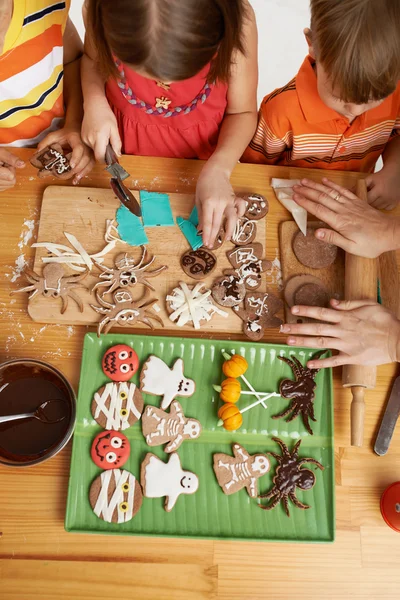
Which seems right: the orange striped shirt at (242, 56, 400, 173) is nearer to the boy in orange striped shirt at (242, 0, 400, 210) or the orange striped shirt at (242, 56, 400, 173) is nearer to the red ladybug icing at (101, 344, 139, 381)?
the boy in orange striped shirt at (242, 0, 400, 210)

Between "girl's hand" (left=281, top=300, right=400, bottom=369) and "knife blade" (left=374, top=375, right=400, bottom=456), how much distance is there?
6 centimetres

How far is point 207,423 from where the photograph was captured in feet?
2.73

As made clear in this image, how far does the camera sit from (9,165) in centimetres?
93

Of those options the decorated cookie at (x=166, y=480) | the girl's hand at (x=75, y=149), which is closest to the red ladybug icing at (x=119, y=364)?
the decorated cookie at (x=166, y=480)

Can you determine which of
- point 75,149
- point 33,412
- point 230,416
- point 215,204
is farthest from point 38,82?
point 230,416

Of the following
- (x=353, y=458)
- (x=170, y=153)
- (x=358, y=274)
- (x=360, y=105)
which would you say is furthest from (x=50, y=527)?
(x=360, y=105)

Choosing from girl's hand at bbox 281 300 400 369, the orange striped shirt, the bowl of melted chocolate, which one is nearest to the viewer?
the bowl of melted chocolate

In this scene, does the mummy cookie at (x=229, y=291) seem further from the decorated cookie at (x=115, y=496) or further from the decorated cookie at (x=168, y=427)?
the decorated cookie at (x=115, y=496)

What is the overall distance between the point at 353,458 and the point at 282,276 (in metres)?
0.36

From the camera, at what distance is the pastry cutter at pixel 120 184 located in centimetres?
86

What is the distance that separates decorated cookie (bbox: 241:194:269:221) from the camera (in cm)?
95

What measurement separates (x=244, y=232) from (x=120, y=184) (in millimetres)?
257

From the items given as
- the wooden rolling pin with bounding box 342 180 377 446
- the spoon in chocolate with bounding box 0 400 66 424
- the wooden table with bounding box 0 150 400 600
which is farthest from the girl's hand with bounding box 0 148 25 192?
the wooden rolling pin with bounding box 342 180 377 446

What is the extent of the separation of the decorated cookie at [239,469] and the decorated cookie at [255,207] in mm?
443
